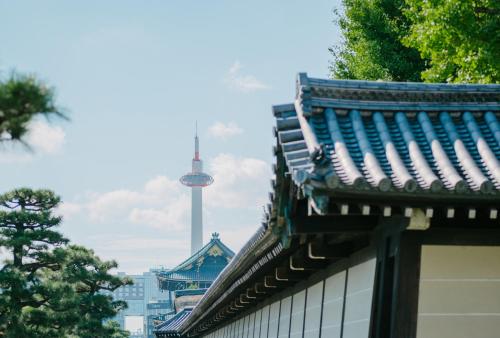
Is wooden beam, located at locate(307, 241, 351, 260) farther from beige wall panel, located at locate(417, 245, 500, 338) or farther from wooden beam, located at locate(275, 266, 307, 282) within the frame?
wooden beam, located at locate(275, 266, 307, 282)

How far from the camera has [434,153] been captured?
9109 mm

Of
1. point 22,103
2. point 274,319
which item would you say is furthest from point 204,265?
point 22,103

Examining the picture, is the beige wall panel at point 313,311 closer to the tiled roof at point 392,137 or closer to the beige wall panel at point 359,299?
the beige wall panel at point 359,299

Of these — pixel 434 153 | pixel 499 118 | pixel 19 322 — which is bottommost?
pixel 19 322

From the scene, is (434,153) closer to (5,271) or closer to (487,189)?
(487,189)

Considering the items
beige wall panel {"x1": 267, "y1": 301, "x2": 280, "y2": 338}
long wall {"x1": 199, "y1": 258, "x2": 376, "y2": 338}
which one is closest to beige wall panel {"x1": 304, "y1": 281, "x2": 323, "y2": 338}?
long wall {"x1": 199, "y1": 258, "x2": 376, "y2": 338}

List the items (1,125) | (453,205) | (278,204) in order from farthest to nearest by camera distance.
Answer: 1. (278,204)
2. (453,205)
3. (1,125)

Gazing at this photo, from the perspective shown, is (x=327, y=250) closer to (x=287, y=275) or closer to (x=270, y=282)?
(x=287, y=275)

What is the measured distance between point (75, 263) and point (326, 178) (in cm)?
3389

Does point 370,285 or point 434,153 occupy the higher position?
point 434,153

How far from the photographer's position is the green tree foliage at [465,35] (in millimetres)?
18438

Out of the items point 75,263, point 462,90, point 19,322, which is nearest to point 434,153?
point 462,90

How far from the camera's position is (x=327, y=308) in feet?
43.3

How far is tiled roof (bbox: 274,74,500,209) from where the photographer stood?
802 centimetres
